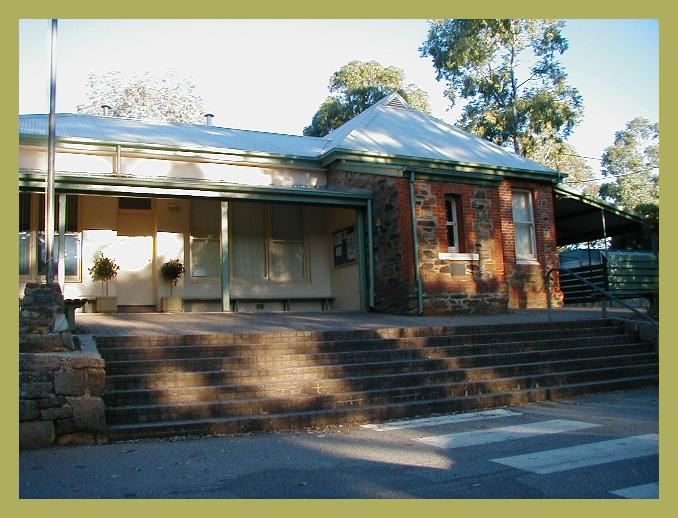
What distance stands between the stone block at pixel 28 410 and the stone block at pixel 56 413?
0.20 feet

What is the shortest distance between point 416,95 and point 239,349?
95.3 ft

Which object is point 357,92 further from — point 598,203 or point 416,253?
point 416,253

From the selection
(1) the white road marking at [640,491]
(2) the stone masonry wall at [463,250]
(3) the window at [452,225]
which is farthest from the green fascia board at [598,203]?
(1) the white road marking at [640,491]

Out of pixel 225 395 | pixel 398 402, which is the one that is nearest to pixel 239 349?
pixel 225 395

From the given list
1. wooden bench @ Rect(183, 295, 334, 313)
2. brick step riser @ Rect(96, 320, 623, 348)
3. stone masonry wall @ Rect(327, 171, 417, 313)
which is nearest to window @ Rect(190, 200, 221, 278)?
wooden bench @ Rect(183, 295, 334, 313)

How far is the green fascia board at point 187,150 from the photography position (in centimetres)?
1374

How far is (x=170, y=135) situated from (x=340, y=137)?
4.66 meters

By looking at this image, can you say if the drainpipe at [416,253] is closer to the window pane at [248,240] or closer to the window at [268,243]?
the window at [268,243]

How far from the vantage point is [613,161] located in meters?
53.5

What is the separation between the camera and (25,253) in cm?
1382

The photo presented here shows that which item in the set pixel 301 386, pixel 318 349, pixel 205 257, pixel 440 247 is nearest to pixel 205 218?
pixel 205 257

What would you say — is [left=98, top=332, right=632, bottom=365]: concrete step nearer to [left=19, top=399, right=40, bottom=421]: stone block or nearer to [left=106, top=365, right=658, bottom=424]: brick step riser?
[left=106, top=365, right=658, bottom=424]: brick step riser

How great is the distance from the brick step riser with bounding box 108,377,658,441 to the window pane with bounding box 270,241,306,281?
8162 millimetres

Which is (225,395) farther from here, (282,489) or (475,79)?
(475,79)
